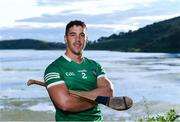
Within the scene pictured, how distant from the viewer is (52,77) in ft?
17.4

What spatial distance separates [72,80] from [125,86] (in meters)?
28.1

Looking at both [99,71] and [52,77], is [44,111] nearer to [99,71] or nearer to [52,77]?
[99,71]

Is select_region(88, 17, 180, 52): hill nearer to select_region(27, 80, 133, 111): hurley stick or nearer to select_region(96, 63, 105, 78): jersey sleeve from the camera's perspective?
select_region(96, 63, 105, 78): jersey sleeve

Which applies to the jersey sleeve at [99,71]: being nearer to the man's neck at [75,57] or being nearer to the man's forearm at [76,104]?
the man's neck at [75,57]

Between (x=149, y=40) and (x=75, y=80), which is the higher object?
(x=75, y=80)

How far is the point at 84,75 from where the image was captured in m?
5.46

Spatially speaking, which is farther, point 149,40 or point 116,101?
point 149,40

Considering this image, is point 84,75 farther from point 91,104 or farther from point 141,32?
point 141,32

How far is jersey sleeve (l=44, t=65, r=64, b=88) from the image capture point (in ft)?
17.3

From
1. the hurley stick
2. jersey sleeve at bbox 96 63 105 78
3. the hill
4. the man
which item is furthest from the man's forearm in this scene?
the hill

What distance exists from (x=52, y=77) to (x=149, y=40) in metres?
155

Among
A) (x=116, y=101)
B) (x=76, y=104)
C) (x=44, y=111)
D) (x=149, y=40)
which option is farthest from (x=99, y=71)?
(x=149, y=40)

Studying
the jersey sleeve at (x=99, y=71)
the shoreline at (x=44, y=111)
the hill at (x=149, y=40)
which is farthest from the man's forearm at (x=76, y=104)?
the hill at (x=149, y=40)

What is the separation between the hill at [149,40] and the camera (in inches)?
5493
